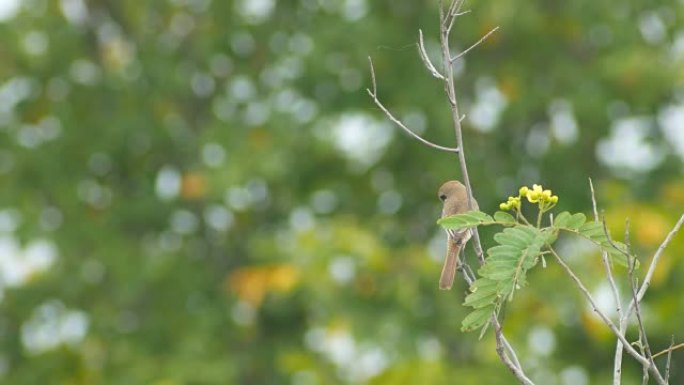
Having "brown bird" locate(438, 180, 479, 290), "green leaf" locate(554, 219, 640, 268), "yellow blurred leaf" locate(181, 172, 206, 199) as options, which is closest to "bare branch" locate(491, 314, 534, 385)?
"green leaf" locate(554, 219, 640, 268)

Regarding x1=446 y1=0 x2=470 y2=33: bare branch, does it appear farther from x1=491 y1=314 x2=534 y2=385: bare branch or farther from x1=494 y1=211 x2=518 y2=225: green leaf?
x1=491 y1=314 x2=534 y2=385: bare branch

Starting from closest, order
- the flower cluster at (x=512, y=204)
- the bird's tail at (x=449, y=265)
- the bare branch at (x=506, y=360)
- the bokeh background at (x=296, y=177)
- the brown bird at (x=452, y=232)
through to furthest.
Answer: the bare branch at (x=506, y=360), the flower cluster at (x=512, y=204), the brown bird at (x=452, y=232), the bird's tail at (x=449, y=265), the bokeh background at (x=296, y=177)

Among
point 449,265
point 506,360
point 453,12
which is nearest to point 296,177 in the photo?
point 449,265

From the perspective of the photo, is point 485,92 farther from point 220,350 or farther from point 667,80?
point 220,350

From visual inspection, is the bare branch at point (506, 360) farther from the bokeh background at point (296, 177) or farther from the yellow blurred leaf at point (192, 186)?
the yellow blurred leaf at point (192, 186)

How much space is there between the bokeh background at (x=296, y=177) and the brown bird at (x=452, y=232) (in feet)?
14.5

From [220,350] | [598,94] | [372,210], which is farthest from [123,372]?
[598,94]

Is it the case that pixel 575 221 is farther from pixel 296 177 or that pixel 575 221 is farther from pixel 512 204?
pixel 296 177

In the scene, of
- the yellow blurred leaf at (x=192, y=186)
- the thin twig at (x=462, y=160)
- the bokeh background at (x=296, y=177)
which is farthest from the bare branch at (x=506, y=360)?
the yellow blurred leaf at (x=192, y=186)

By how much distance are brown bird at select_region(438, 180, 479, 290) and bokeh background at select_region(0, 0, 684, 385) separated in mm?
4410

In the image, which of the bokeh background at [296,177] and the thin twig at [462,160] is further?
the bokeh background at [296,177]

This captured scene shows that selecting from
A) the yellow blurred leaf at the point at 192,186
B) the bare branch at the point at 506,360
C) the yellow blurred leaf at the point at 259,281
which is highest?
the yellow blurred leaf at the point at 192,186

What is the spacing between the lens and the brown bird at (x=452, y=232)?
4441 mm

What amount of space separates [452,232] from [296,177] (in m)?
7.27
